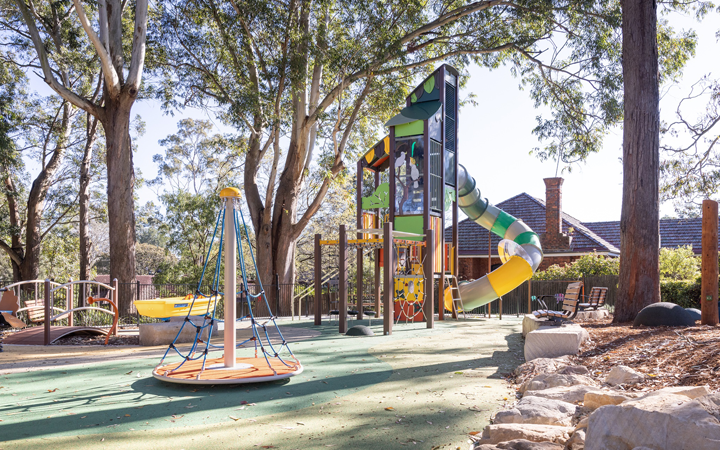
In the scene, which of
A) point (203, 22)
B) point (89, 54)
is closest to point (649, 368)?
point (203, 22)

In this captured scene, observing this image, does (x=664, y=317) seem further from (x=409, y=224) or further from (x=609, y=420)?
(x=409, y=224)

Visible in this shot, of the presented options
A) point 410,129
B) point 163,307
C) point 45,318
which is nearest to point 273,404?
point 163,307

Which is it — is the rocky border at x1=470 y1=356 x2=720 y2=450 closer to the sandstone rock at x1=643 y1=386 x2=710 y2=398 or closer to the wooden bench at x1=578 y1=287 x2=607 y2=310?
the sandstone rock at x1=643 y1=386 x2=710 y2=398

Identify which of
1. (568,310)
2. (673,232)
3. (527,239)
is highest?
(673,232)

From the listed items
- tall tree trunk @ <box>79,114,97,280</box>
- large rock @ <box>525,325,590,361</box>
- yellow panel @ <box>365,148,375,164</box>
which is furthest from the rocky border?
tall tree trunk @ <box>79,114,97,280</box>

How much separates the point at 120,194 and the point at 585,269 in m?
18.1

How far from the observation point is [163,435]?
4.38 m

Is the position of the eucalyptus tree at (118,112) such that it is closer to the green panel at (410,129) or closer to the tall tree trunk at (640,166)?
the green panel at (410,129)

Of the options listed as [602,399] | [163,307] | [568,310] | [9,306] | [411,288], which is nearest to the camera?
[602,399]

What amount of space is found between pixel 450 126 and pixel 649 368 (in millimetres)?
12246

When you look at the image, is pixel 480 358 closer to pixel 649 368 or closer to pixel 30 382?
pixel 649 368

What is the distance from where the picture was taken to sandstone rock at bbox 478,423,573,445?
3674 millimetres

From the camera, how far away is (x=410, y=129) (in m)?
15.3

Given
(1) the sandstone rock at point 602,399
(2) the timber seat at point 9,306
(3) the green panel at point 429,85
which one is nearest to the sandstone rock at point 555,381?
(1) the sandstone rock at point 602,399
